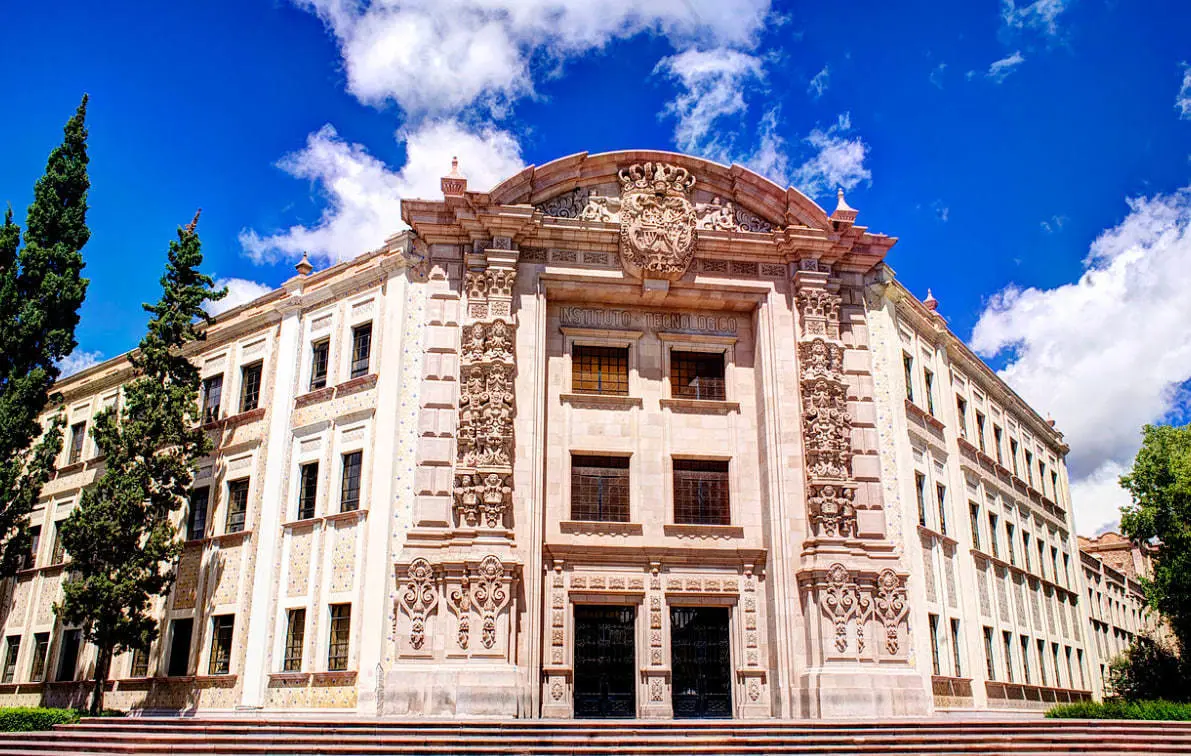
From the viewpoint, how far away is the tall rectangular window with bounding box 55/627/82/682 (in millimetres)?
33938

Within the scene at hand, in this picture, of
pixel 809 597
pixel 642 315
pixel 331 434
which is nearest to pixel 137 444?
pixel 331 434

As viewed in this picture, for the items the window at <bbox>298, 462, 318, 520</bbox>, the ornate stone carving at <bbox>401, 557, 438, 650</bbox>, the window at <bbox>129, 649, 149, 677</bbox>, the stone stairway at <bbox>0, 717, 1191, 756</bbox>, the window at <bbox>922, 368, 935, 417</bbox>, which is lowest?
the stone stairway at <bbox>0, 717, 1191, 756</bbox>

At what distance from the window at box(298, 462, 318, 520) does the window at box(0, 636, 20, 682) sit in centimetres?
1549

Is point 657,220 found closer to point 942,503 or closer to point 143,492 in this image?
point 942,503

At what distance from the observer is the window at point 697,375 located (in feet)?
95.4

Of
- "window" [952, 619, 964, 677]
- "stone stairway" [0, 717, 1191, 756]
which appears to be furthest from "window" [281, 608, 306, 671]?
"window" [952, 619, 964, 677]

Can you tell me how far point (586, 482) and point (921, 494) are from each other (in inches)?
443

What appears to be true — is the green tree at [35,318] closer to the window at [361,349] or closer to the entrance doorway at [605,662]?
the window at [361,349]

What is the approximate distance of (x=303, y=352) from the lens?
31.3 m

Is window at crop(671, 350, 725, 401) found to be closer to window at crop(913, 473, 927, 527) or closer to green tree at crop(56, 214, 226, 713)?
window at crop(913, 473, 927, 527)

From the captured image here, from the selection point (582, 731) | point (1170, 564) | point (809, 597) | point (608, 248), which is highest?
point (608, 248)

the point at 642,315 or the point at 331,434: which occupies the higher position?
the point at 642,315

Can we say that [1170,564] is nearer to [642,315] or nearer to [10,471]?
[642,315]

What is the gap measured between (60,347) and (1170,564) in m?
42.5
